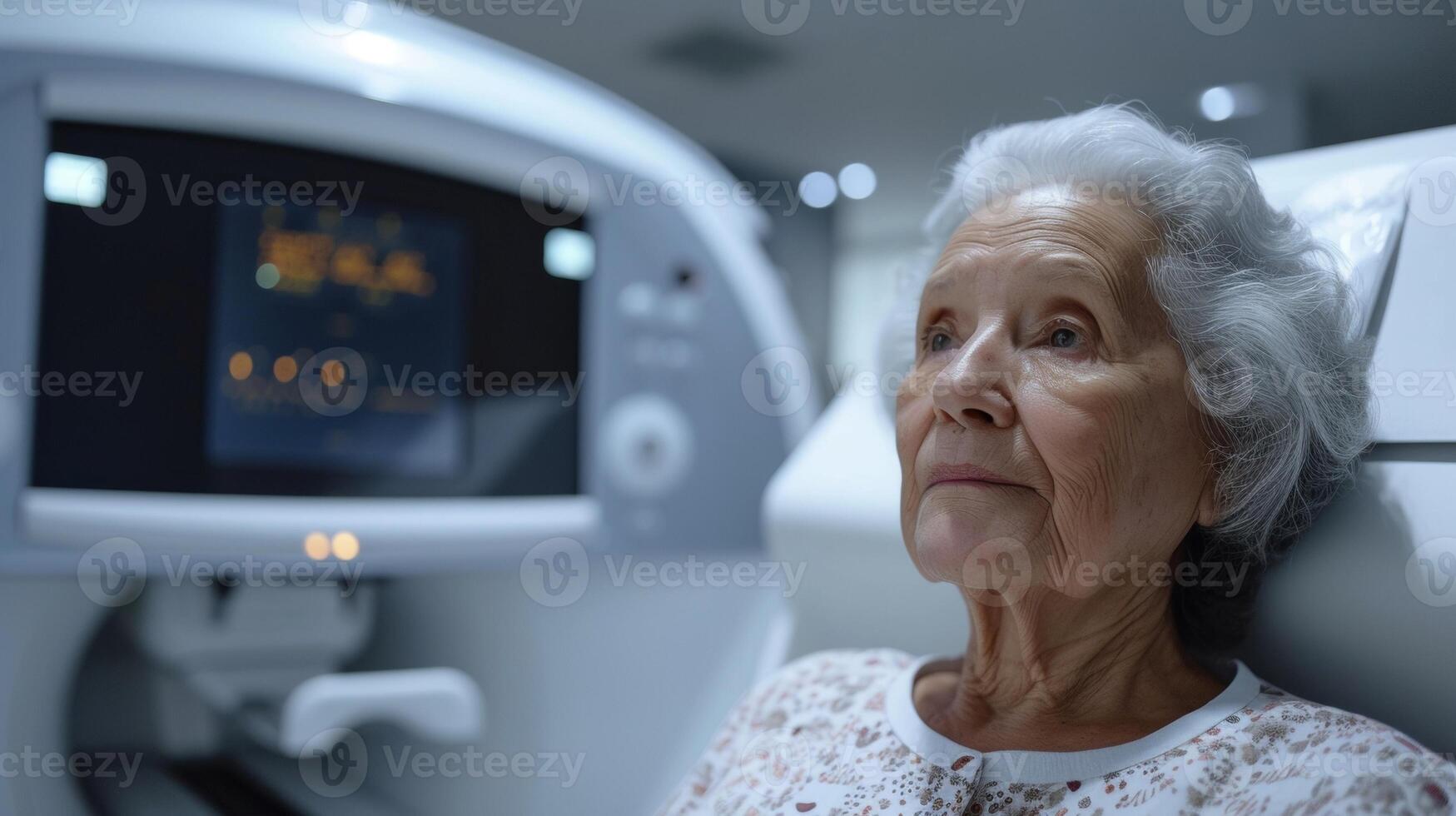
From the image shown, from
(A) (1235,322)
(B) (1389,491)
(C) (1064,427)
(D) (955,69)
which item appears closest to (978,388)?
(C) (1064,427)

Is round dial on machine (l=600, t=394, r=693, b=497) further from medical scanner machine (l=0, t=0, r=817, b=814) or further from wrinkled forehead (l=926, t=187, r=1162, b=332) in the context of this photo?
wrinkled forehead (l=926, t=187, r=1162, b=332)

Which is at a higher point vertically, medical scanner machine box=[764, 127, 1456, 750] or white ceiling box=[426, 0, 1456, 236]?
white ceiling box=[426, 0, 1456, 236]

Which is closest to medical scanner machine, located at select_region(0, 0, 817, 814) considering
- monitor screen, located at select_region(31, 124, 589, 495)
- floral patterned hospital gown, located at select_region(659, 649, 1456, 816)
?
monitor screen, located at select_region(31, 124, 589, 495)

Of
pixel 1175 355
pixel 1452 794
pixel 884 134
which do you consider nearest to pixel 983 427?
pixel 1175 355

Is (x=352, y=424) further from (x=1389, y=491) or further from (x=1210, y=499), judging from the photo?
(x=1389, y=491)

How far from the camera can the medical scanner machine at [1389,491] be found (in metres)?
0.72

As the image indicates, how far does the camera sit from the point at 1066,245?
723mm

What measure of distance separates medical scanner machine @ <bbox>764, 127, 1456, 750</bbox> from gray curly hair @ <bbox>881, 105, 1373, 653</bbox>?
0.09 ft

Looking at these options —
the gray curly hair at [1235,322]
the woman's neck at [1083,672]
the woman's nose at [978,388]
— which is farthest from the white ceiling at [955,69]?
the woman's neck at [1083,672]

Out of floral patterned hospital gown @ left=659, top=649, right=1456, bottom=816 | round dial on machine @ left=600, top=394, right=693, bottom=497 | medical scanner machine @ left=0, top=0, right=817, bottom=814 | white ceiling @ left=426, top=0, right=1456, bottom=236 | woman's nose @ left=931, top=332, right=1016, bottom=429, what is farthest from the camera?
round dial on machine @ left=600, top=394, right=693, bottom=497

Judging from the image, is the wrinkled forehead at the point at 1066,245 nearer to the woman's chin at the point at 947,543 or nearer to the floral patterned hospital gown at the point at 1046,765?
the woman's chin at the point at 947,543

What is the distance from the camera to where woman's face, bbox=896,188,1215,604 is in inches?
27.1

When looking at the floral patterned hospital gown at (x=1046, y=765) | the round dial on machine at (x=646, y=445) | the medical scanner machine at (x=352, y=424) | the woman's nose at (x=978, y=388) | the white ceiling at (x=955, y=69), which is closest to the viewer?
the floral patterned hospital gown at (x=1046, y=765)

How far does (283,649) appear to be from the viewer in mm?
1289
